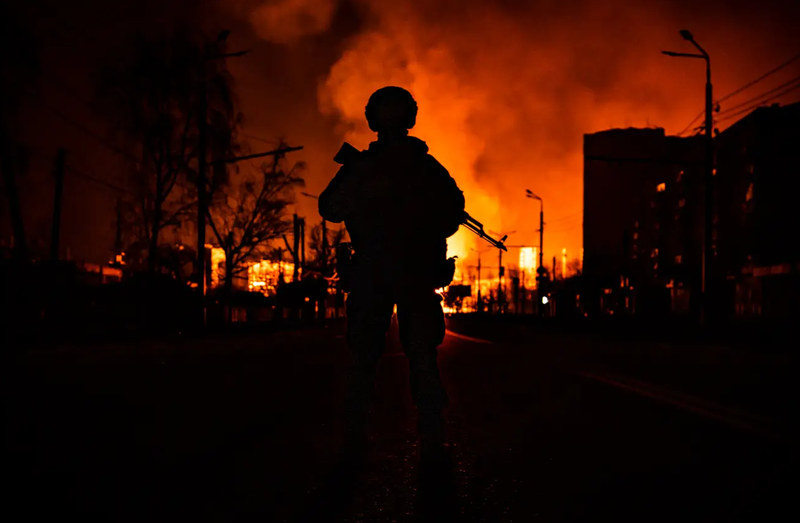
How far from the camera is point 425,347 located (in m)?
4.66

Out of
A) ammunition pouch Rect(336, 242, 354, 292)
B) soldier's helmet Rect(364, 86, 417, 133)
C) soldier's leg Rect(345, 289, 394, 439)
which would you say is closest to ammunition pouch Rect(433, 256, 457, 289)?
soldier's leg Rect(345, 289, 394, 439)

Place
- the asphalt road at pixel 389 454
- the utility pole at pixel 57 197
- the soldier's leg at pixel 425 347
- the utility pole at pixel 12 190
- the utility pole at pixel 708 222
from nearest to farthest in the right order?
the asphalt road at pixel 389 454 < the soldier's leg at pixel 425 347 < the utility pole at pixel 708 222 < the utility pole at pixel 12 190 < the utility pole at pixel 57 197

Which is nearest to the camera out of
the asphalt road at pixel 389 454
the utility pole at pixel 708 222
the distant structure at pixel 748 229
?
the asphalt road at pixel 389 454

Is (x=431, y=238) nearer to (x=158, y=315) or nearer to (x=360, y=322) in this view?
(x=360, y=322)

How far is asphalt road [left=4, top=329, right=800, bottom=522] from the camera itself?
13.6 feet

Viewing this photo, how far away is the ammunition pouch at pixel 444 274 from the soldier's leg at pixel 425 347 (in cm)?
6

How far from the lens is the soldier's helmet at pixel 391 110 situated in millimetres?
4824

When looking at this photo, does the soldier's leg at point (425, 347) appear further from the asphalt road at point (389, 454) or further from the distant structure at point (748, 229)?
the distant structure at point (748, 229)

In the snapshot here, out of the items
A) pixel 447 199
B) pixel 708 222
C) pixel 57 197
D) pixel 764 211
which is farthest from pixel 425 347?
pixel 764 211

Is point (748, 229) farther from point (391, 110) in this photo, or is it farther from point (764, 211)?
point (391, 110)

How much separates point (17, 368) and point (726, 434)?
11.1 metres

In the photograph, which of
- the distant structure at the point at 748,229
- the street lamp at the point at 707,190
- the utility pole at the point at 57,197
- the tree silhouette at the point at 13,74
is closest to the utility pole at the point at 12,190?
the tree silhouette at the point at 13,74

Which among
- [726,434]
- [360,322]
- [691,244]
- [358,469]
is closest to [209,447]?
[358,469]

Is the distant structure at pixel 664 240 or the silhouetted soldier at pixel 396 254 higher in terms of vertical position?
the distant structure at pixel 664 240
